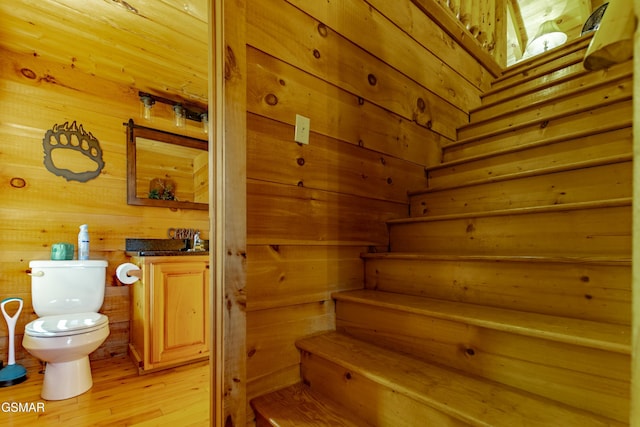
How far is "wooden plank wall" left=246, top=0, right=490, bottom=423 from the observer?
1188 millimetres

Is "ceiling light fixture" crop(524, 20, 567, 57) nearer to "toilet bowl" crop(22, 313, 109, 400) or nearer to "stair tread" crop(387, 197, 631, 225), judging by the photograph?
"stair tread" crop(387, 197, 631, 225)

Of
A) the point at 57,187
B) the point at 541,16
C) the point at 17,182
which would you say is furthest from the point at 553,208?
the point at 541,16

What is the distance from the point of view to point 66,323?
1781mm

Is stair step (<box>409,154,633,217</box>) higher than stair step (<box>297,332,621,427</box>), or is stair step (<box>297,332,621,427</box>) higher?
stair step (<box>409,154,633,217</box>)

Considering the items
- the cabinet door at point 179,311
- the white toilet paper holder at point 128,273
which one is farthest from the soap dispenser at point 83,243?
the cabinet door at point 179,311

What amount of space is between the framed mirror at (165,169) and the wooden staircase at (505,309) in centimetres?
210

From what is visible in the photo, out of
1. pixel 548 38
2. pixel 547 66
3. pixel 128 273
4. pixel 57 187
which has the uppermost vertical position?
pixel 548 38

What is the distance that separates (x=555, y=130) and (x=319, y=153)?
134 cm

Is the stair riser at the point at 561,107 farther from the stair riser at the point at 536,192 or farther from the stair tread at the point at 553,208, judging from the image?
the stair tread at the point at 553,208

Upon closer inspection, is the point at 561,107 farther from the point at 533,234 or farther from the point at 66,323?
the point at 66,323

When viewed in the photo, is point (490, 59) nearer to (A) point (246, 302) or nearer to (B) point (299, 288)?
(B) point (299, 288)

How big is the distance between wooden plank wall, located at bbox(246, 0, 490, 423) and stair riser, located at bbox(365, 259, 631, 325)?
1.13ft

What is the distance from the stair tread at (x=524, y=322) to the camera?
75 cm

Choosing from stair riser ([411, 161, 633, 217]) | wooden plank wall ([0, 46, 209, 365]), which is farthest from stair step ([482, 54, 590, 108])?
A: wooden plank wall ([0, 46, 209, 365])
